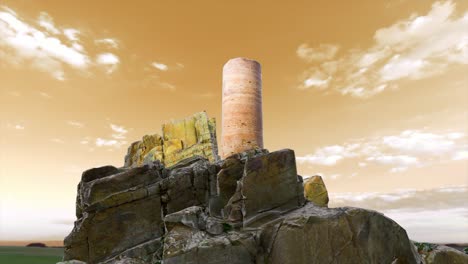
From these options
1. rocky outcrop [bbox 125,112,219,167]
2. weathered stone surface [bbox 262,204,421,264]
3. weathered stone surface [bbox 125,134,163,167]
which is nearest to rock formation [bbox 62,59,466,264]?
weathered stone surface [bbox 262,204,421,264]

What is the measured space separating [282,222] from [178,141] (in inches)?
793

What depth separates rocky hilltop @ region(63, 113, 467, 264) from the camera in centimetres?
936

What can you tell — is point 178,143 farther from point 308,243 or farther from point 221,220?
point 308,243

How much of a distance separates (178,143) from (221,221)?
18766mm

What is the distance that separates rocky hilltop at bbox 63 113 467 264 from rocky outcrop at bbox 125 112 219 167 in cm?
1335

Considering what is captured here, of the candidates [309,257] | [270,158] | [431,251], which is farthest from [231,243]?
[431,251]

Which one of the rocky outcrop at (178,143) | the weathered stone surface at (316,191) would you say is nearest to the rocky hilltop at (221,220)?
the rocky outcrop at (178,143)

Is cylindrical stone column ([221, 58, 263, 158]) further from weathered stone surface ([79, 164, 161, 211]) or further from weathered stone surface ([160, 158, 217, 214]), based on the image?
weathered stone surface ([79, 164, 161, 211])

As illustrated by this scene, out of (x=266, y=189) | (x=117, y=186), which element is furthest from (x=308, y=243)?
(x=117, y=186)

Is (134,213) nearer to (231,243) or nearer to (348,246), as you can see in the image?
(231,243)

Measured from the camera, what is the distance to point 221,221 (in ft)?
34.3

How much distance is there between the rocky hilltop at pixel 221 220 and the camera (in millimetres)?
9359

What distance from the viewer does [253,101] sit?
2867cm

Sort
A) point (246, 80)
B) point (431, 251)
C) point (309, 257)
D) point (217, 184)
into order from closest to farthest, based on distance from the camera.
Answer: point (309, 257) → point (431, 251) → point (217, 184) → point (246, 80)
